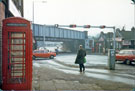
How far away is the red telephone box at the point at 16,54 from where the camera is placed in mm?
7117

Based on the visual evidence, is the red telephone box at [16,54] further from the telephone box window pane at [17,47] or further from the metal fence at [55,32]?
the metal fence at [55,32]

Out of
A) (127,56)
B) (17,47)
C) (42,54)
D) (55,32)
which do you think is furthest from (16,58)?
(55,32)

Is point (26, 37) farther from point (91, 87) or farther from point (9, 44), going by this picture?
point (91, 87)

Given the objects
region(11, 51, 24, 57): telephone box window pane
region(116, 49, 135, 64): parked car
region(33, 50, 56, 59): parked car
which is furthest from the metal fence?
region(11, 51, 24, 57): telephone box window pane

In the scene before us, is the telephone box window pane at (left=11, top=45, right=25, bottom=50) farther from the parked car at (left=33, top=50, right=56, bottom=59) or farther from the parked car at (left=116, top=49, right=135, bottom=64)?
the parked car at (left=33, top=50, right=56, bottom=59)

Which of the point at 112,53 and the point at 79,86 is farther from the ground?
the point at 112,53

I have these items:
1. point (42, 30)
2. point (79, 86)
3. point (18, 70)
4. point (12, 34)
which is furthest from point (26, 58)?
point (42, 30)

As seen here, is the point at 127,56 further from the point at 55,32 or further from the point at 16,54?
the point at 55,32

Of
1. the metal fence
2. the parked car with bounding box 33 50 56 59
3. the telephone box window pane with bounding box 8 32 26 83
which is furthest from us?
the metal fence

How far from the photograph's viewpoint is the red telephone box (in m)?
7.12

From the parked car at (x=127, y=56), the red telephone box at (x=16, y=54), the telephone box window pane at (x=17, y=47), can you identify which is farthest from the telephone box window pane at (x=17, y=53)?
the parked car at (x=127, y=56)

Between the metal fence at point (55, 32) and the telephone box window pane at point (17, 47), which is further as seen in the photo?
the metal fence at point (55, 32)

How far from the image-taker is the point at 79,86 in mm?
8320

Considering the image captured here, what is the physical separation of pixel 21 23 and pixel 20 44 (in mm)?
765
